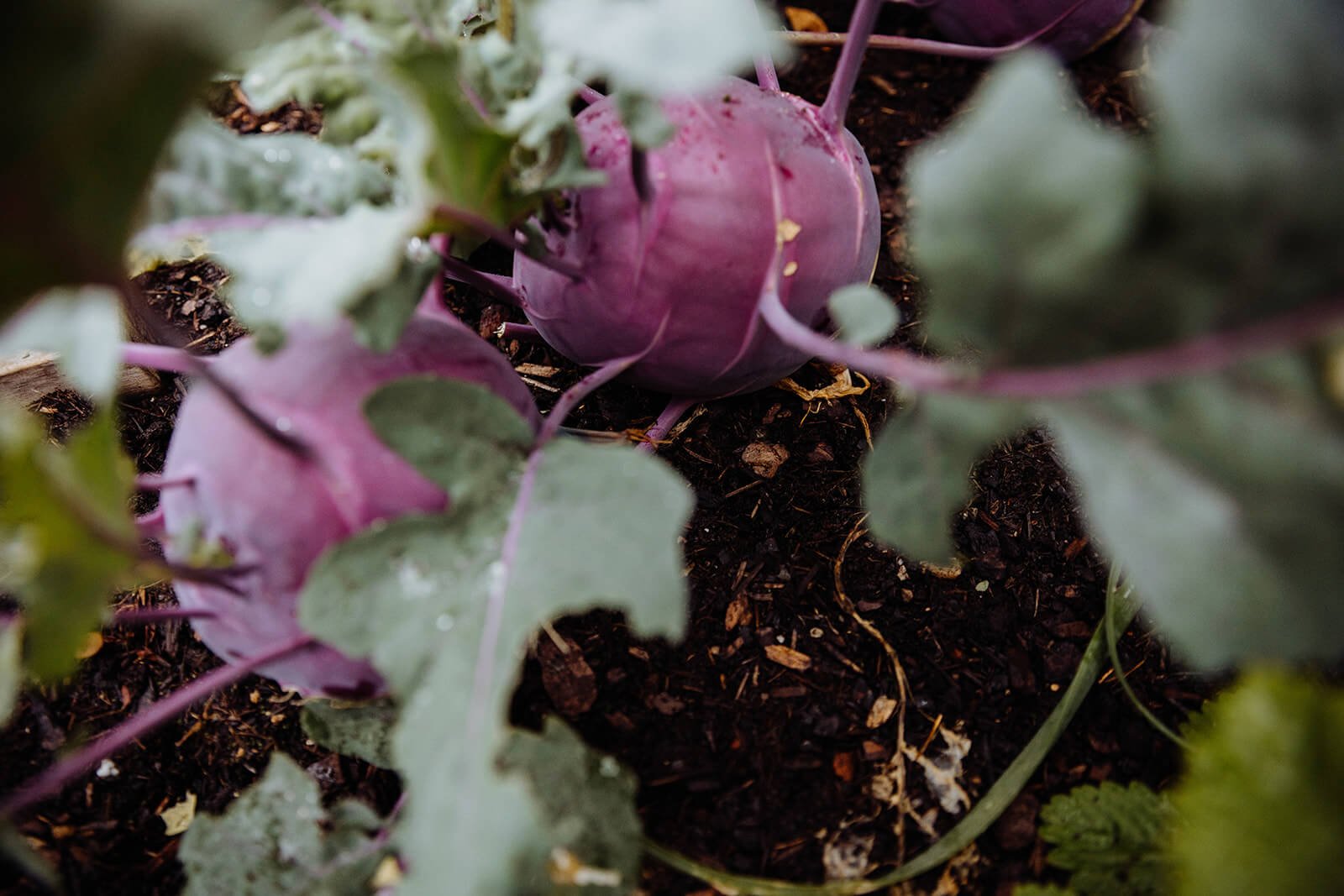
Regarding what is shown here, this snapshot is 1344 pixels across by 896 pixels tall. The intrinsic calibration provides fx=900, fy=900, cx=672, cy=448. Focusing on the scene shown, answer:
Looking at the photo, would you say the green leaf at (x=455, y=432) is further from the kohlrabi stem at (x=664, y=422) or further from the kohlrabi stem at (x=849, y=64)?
the kohlrabi stem at (x=849, y=64)

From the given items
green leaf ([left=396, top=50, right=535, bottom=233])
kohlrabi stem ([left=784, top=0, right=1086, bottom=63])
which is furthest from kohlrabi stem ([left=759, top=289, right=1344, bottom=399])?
kohlrabi stem ([left=784, top=0, right=1086, bottom=63])

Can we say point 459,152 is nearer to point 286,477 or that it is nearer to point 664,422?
point 286,477

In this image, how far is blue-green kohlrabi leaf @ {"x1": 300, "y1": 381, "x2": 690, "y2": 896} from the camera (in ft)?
1.72

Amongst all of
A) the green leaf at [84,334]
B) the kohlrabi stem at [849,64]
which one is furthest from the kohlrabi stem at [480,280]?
the kohlrabi stem at [849,64]

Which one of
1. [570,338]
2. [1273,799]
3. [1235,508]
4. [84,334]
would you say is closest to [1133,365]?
[1235,508]

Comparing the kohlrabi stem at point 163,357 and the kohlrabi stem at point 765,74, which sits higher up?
the kohlrabi stem at point 765,74

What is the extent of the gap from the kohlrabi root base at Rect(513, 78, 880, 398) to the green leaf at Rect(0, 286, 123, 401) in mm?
320

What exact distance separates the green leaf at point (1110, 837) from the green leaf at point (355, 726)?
1.89ft

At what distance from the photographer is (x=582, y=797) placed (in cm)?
69

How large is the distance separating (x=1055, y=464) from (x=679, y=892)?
0.61 meters

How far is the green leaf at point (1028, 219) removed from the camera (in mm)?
458

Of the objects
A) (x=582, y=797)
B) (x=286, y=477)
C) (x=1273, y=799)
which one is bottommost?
(x=582, y=797)

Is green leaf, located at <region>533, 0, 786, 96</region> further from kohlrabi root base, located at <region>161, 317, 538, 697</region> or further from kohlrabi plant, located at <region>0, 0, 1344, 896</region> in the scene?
kohlrabi root base, located at <region>161, 317, 538, 697</region>

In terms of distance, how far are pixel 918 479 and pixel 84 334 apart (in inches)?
21.2
